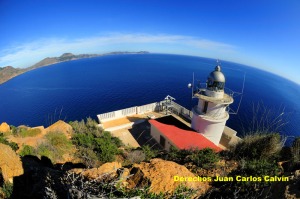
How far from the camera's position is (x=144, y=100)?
186ft

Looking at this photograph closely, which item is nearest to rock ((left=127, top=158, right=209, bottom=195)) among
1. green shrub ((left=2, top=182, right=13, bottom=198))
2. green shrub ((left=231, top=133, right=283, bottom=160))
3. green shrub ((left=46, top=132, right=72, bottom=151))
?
green shrub ((left=231, top=133, right=283, bottom=160))

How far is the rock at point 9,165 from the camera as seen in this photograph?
288 inches

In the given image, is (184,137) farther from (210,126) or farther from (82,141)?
(82,141)

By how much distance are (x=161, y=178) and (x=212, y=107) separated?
13604mm

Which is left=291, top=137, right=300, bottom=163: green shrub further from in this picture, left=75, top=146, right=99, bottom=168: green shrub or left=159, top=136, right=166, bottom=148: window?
left=159, top=136, right=166, bottom=148: window

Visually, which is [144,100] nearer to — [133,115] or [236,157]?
[133,115]

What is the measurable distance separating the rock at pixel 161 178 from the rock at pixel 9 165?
5.70 meters

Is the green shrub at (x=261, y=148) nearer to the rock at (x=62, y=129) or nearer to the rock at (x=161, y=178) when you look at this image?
the rock at (x=161, y=178)

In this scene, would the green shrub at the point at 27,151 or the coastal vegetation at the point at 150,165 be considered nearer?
the coastal vegetation at the point at 150,165

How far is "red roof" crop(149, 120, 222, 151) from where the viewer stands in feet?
54.2

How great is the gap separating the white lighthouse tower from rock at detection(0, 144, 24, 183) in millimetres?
15780

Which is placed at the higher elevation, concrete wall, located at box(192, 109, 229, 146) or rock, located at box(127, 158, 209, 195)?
rock, located at box(127, 158, 209, 195)

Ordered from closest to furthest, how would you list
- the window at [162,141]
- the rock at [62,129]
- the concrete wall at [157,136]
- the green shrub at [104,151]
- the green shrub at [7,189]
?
the green shrub at [7,189] → the green shrub at [104,151] → the rock at [62,129] → the concrete wall at [157,136] → the window at [162,141]

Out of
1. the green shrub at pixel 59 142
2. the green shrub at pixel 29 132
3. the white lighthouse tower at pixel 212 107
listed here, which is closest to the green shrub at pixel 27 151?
the green shrub at pixel 59 142
